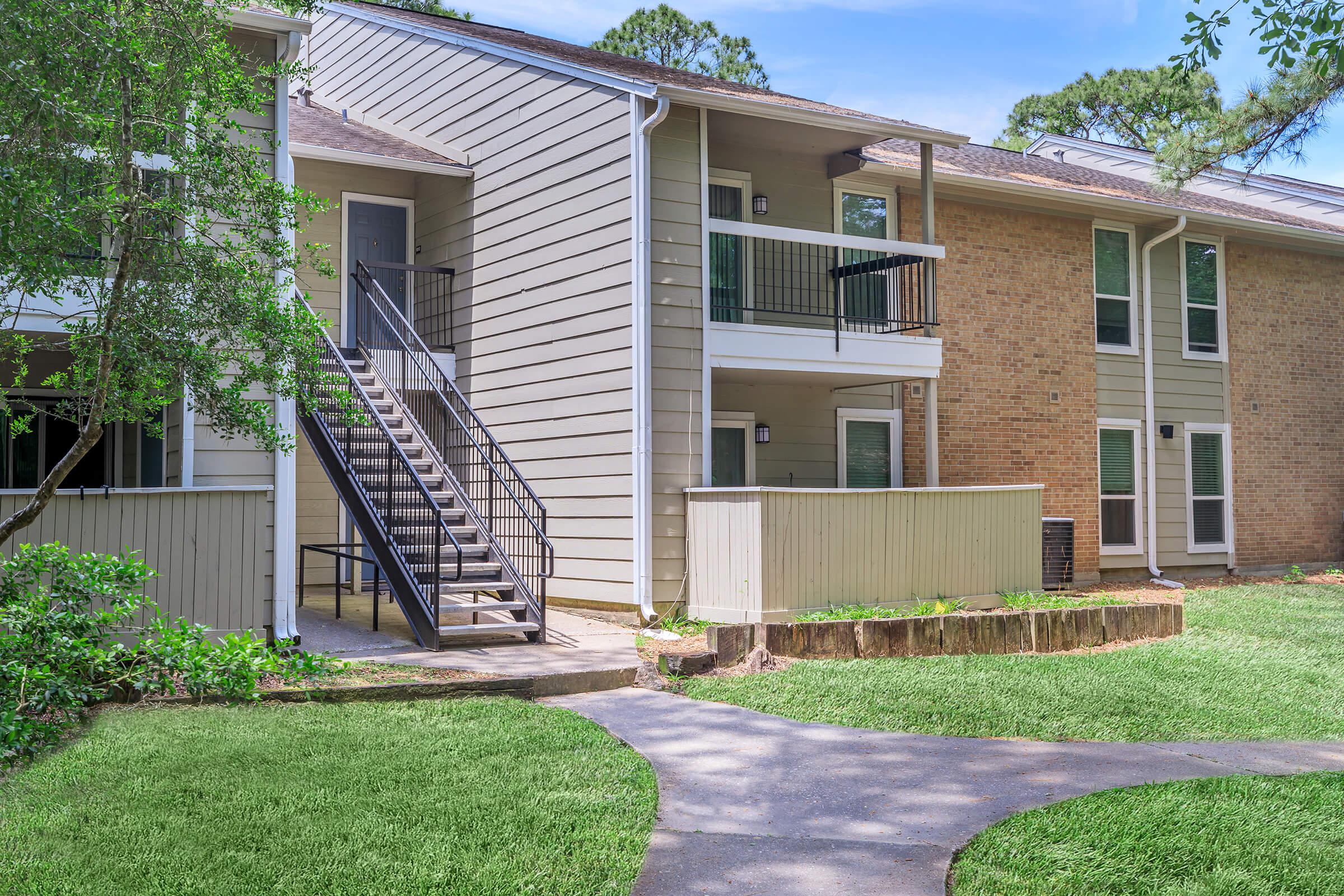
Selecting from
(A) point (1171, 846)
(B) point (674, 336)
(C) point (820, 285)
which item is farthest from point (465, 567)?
(A) point (1171, 846)

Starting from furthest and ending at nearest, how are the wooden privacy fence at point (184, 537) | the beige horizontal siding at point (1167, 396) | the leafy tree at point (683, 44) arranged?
1. the leafy tree at point (683, 44)
2. the beige horizontal siding at point (1167, 396)
3. the wooden privacy fence at point (184, 537)

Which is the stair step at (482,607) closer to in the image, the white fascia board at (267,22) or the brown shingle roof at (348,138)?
the white fascia board at (267,22)

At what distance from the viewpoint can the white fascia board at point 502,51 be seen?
34.4 feet

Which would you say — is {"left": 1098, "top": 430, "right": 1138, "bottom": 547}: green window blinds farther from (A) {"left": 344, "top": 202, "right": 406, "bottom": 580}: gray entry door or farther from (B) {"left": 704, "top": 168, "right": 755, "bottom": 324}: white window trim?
(A) {"left": 344, "top": 202, "right": 406, "bottom": 580}: gray entry door

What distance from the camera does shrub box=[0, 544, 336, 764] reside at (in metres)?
5.84

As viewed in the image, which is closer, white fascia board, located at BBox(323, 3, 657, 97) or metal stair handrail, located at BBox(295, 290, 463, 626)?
metal stair handrail, located at BBox(295, 290, 463, 626)

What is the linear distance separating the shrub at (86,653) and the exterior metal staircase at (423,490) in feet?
5.17

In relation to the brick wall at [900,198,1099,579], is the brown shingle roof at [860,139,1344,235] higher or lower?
higher

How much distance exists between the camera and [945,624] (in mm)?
8836

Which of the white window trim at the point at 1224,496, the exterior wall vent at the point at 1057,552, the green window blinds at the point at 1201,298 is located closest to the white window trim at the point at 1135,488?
the white window trim at the point at 1224,496

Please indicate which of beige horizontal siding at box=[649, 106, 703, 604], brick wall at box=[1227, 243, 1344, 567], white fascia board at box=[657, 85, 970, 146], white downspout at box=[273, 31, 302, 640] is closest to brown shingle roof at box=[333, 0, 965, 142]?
white fascia board at box=[657, 85, 970, 146]

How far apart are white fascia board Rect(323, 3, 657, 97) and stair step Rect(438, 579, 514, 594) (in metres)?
4.63

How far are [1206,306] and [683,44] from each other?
22260 millimetres

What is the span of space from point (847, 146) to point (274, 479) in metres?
7.31
